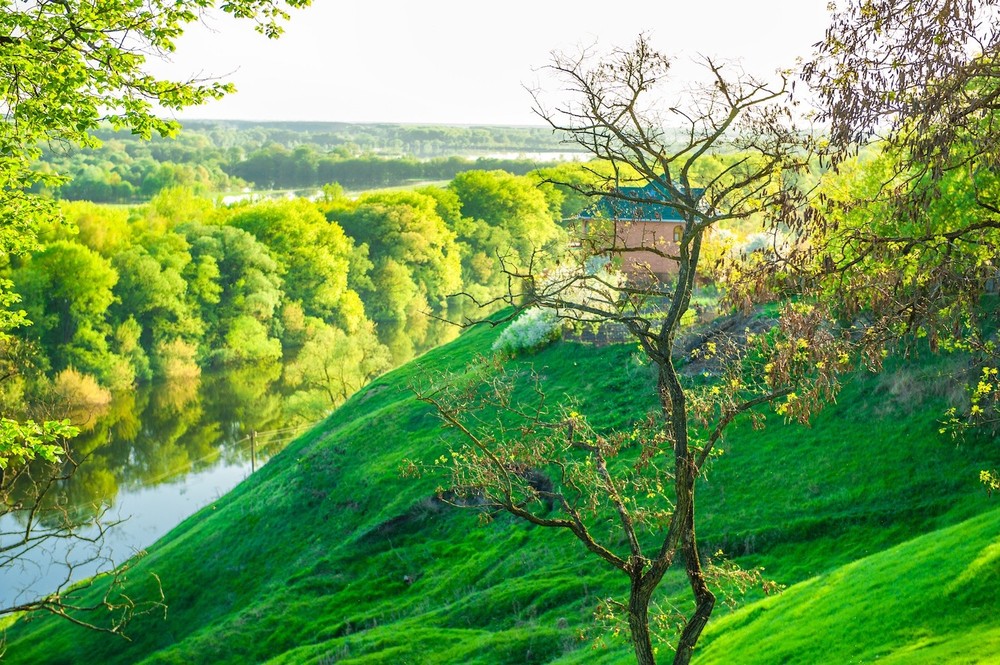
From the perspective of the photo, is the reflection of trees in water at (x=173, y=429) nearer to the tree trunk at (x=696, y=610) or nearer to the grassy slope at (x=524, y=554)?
the grassy slope at (x=524, y=554)

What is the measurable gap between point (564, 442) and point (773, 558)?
32.3 feet

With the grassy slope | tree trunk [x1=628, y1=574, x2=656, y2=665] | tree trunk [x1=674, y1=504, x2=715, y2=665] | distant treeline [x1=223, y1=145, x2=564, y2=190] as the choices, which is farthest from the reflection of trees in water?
distant treeline [x1=223, y1=145, x2=564, y2=190]

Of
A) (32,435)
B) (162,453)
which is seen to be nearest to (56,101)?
(32,435)

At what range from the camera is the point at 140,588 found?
30.2 metres

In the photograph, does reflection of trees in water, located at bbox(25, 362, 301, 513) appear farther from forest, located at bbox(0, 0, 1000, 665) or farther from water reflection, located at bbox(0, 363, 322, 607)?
forest, located at bbox(0, 0, 1000, 665)

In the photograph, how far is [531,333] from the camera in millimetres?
37219

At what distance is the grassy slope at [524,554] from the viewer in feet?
50.9

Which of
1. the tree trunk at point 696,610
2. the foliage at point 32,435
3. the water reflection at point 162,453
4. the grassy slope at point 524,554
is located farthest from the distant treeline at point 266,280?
the foliage at point 32,435

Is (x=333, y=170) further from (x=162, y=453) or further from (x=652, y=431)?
(x=652, y=431)

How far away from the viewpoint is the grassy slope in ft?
50.9

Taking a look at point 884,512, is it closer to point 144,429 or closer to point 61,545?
point 61,545

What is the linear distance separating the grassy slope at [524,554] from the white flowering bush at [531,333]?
2.34 m

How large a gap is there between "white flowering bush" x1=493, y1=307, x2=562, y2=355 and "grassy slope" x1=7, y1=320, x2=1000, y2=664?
234 cm

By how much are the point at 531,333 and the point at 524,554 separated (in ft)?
49.2
